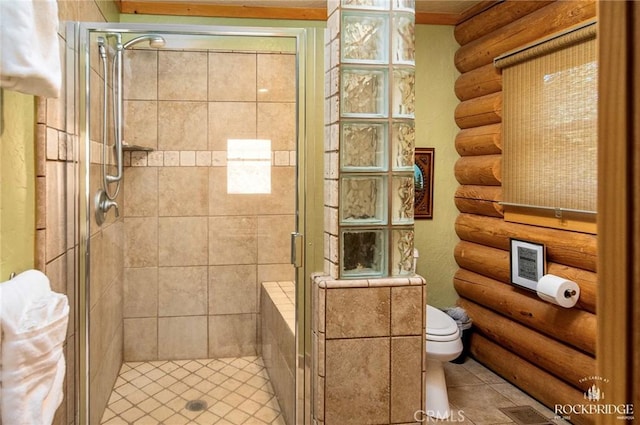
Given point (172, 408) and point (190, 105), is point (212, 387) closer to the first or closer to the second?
point (172, 408)

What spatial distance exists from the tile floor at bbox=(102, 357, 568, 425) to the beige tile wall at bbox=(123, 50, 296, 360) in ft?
0.32

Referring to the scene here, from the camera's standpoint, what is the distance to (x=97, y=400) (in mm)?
2189

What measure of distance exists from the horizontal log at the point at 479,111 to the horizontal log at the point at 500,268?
87 cm

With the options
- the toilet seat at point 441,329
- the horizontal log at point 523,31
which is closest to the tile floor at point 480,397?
the toilet seat at point 441,329

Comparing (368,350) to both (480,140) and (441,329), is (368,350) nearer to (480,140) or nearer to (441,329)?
(441,329)

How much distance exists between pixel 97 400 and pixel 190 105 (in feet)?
5.53

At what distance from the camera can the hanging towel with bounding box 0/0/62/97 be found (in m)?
1.00

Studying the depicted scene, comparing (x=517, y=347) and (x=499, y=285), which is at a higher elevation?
(x=499, y=285)

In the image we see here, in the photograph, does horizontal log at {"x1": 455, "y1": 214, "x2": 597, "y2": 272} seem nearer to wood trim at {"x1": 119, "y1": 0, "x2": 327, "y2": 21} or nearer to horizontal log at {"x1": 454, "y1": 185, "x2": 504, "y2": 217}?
horizontal log at {"x1": 454, "y1": 185, "x2": 504, "y2": 217}

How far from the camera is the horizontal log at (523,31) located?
2.36 m

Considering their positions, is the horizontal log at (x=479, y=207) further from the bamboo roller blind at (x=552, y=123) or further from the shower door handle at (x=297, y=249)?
the shower door handle at (x=297, y=249)

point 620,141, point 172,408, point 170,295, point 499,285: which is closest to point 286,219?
point 170,295

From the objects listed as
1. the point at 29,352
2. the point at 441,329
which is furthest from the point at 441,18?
the point at 29,352

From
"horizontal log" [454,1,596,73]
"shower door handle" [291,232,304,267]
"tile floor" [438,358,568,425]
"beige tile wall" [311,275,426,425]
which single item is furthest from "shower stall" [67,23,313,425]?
"horizontal log" [454,1,596,73]
